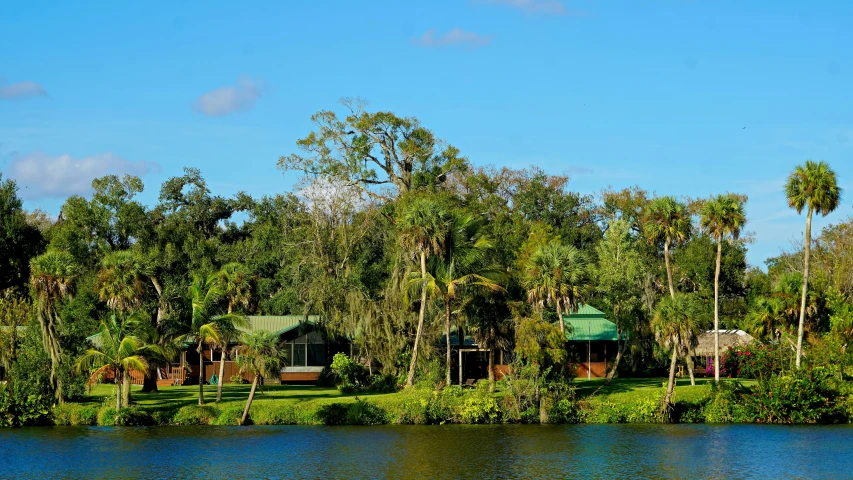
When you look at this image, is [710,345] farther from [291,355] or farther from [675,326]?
[291,355]

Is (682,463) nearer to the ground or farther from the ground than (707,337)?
nearer to the ground

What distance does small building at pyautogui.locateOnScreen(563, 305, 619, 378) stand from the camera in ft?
190

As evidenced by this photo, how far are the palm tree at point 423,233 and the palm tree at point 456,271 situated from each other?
1.68ft

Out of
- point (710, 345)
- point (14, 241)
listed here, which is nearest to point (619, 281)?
point (710, 345)

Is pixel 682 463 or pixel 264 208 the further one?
pixel 264 208

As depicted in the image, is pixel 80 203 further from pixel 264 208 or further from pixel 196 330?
pixel 196 330

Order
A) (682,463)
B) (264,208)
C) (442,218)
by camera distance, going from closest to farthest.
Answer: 1. (682,463)
2. (442,218)
3. (264,208)

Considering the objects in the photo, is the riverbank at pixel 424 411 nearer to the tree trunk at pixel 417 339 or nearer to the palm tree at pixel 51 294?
the palm tree at pixel 51 294

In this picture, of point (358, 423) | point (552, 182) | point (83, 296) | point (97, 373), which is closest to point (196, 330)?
point (97, 373)

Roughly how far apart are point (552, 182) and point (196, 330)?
49935 mm

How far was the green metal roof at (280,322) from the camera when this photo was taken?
56875mm

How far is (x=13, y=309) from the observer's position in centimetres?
5184

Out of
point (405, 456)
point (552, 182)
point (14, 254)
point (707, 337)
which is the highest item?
point (552, 182)

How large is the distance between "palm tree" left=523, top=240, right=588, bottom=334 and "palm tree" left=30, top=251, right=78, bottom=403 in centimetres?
2130
